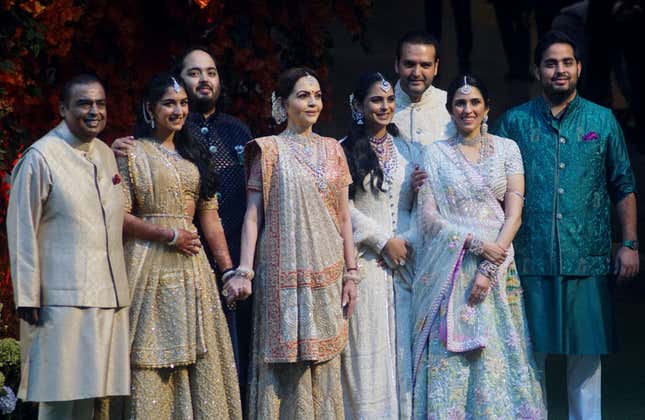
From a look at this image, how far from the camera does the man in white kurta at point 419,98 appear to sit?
5.93m

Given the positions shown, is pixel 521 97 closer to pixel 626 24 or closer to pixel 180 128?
pixel 626 24

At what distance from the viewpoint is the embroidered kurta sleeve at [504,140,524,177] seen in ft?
18.9

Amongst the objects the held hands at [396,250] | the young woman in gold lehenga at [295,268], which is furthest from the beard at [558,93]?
the young woman in gold lehenga at [295,268]

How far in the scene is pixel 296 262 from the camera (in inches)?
214

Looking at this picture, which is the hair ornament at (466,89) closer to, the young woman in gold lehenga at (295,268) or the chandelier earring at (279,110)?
the young woman in gold lehenga at (295,268)

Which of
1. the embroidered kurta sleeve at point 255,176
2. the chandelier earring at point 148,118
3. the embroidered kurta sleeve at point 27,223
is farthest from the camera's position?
the embroidered kurta sleeve at point 255,176

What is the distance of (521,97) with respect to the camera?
10805mm

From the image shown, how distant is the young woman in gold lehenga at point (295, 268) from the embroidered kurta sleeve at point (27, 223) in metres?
0.80

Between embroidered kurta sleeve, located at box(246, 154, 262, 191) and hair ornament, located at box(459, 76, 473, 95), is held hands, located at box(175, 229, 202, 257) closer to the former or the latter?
embroidered kurta sleeve, located at box(246, 154, 262, 191)

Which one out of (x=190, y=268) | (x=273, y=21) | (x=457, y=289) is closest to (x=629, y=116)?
(x=273, y=21)

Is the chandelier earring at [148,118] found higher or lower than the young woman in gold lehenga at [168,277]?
higher

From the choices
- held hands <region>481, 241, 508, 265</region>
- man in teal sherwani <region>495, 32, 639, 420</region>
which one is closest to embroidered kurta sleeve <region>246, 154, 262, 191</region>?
held hands <region>481, 241, 508, 265</region>

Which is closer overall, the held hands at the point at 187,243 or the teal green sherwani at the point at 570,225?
the held hands at the point at 187,243

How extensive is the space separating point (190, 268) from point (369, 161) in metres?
0.88
